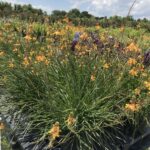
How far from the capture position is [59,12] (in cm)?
1742

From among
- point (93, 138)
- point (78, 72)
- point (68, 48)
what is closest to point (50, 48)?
point (68, 48)

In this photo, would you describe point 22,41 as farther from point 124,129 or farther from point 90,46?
point 124,129

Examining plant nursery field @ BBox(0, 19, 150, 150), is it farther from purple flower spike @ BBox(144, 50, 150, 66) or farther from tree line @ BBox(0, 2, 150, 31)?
tree line @ BBox(0, 2, 150, 31)

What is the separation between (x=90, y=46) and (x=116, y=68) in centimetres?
60

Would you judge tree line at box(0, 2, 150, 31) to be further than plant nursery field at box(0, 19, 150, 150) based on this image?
Yes

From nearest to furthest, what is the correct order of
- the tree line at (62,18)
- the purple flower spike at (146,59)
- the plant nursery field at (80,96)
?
the plant nursery field at (80,96)
the purple flower spike at (146,59)
the tree line at (62,18)

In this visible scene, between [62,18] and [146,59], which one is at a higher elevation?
[146,59]

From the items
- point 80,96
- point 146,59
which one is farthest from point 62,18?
point 80,96

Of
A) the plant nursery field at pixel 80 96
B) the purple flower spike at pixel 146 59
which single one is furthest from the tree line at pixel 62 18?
the plant nursery field at pixel 80 96

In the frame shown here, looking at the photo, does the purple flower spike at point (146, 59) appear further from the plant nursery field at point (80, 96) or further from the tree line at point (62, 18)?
the tree line at point (62, 18)

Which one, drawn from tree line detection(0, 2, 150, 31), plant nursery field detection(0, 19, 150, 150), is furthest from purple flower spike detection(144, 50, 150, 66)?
tree line detection(0, 2, 150, 31)

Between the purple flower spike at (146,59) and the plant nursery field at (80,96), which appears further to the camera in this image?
the purple flower spike at (146,59)

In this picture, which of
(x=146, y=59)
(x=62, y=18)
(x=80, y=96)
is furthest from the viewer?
(x=62, y=18)

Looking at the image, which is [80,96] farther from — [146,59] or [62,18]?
[62,18]
